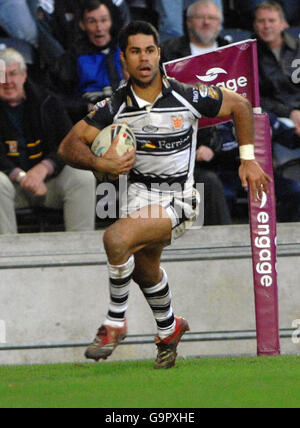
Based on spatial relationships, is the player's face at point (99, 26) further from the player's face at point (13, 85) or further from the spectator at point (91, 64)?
the player's face at point (13, 85)

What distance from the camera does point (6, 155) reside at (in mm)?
9359

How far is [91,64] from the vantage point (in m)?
9.85

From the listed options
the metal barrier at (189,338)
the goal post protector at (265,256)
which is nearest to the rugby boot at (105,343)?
the goal post protector at (265,256)

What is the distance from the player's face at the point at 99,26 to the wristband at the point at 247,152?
9.51 ft

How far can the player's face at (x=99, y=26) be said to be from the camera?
9898 millimetres

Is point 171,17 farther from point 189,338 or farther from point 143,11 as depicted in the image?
point 189,338

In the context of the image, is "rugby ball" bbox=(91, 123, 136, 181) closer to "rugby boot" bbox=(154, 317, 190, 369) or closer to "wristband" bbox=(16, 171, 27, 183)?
"rugby boot" bbox=(154, 317, 190, 369)

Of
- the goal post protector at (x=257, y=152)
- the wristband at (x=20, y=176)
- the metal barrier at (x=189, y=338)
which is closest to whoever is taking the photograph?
the goal post protector at (x=257, y=152)

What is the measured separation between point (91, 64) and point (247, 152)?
9.41 feet

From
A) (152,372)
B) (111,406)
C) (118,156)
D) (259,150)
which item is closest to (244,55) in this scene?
(259,150)

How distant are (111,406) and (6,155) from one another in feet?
13.4

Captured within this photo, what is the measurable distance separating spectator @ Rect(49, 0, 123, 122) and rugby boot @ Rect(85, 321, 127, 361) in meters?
3.24

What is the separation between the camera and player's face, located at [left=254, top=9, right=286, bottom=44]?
33.0 ft

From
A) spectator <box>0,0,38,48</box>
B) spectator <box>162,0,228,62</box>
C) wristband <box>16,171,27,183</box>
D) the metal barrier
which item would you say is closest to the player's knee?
the metal barrier
